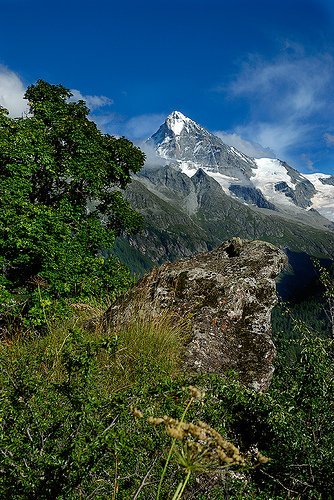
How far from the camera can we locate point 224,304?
8625 millimetres

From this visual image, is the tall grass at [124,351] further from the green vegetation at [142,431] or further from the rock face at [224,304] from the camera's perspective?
the rock face at [224,304]

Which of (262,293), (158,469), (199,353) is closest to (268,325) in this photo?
(262,293)

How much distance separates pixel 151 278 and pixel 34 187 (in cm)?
1204

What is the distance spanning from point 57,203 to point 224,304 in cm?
1316

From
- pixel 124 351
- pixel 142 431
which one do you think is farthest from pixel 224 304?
pixel 142 431

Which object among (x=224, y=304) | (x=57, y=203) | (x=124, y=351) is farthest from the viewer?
(x=57, y=203)

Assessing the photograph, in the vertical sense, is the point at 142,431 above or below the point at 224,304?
below

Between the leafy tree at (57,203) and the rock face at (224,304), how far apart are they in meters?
4.05

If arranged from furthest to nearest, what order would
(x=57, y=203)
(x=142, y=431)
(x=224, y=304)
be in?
(x=57, y=203)
(x=224, y=304)
(x=142, y=431)

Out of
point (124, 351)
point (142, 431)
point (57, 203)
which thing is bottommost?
point (124, 351)

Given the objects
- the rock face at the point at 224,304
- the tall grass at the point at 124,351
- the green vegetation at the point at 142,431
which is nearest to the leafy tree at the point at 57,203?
the rock face at the point at 224,304

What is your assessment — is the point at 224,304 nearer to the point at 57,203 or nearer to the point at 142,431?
the point at 142,431

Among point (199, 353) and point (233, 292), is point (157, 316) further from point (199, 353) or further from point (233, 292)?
point (233, 292)

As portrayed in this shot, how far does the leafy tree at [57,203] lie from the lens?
14070 mm
